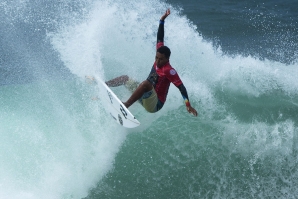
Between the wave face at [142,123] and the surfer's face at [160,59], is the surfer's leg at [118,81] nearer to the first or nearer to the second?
the wave face at [142,123]

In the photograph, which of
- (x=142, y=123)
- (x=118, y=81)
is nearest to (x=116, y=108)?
(x=118, y=81)

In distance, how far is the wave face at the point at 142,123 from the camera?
600 centimetres

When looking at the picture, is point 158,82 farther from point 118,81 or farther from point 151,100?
point 118,81

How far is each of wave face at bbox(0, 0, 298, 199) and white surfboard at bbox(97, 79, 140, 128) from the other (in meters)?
0.36

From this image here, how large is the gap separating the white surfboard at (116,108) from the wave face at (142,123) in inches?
14.4

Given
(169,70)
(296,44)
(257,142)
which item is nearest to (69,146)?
(169,70)

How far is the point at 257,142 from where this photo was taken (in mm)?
6512

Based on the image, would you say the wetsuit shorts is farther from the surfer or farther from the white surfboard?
the white surfboard

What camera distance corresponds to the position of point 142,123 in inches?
275

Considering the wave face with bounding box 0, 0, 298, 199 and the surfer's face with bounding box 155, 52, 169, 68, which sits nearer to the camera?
the surfer's face with bounding box 155, 52, 169, 68

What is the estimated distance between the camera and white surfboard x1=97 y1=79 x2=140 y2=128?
5.70 m

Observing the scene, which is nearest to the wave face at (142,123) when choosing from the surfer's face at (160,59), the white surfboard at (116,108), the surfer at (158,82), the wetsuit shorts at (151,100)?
the white surfboard at (116,108)

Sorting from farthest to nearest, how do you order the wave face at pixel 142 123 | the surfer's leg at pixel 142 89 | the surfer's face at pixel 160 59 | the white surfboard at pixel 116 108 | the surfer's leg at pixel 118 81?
the surfer's leg at pixel 118 81 < the wave face at pixel 142 123 < the surfer's leg at pixel 142 89 < the white surfboard at pixel 116 108 < the surfer's face at pixel 160 59

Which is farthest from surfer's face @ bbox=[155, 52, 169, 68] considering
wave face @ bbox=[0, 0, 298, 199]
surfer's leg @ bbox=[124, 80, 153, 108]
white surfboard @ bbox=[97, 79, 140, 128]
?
wave face @ bbox=[0, 0, 298, 199]
